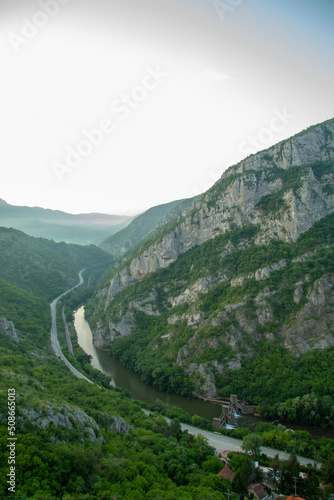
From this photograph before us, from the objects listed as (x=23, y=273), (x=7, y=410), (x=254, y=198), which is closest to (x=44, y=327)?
(x=23, y=273)

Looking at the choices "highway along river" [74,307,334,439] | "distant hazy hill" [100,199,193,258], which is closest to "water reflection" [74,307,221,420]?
"highway along river" [74,307,334,439]

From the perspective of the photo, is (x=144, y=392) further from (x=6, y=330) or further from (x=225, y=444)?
(x=6, y=330)

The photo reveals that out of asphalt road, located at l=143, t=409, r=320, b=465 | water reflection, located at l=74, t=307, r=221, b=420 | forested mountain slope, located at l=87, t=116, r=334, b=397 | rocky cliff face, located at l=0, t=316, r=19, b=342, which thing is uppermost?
forested mountain slope, located at l=87, t=116, r=334, b=397

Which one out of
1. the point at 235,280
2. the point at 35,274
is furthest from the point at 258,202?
the point at 35,274

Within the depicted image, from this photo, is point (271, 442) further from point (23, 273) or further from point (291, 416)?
point (23, 273)

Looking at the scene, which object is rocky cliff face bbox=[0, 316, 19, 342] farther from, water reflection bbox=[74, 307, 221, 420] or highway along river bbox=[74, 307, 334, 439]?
highway along river bbox=[74, 307, 334, 439]

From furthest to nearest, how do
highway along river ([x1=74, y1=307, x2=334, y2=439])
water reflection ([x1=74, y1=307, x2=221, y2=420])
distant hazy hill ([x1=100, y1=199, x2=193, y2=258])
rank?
1. distant hazy hill ([x1=100, y1=199, x2=193, y2=258])
2. water reflection ([x1=74, y1=307, x2=221, y2=420])
3. highway along river ([x1=74, y1=307, x2=334, y2=439])
